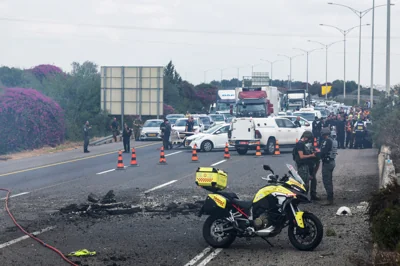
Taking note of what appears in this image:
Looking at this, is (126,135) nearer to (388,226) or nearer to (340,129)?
(340,129)

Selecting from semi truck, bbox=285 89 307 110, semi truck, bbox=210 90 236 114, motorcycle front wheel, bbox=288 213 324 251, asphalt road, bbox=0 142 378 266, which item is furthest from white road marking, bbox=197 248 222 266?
semi truck, bbox=285 89 307 110

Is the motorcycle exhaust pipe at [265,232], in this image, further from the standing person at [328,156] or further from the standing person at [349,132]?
the standing person at [349,132]

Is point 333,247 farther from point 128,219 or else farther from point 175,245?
point 128,219

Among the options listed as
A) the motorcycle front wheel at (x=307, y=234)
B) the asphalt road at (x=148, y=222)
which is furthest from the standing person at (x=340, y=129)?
the motorcycle front wheel at (x=307, y=234)

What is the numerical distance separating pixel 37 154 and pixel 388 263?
31.6 metres

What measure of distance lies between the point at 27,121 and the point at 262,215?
104 ft

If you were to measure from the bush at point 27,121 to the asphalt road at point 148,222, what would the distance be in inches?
500

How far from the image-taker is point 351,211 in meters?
14.7

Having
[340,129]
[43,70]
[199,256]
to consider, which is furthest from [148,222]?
[43,70]

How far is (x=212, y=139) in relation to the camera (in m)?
35.4

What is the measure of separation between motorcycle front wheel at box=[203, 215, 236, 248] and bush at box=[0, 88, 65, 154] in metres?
29.1

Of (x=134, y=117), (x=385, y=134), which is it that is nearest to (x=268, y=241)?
(x=385, y=134)

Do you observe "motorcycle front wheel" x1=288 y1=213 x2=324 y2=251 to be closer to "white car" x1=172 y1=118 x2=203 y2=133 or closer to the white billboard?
"white car" x1=172 y1=118 x2=203 y2=133

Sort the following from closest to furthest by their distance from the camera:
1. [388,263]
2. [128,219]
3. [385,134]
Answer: [388,263] < [128,219] < [385,134]
